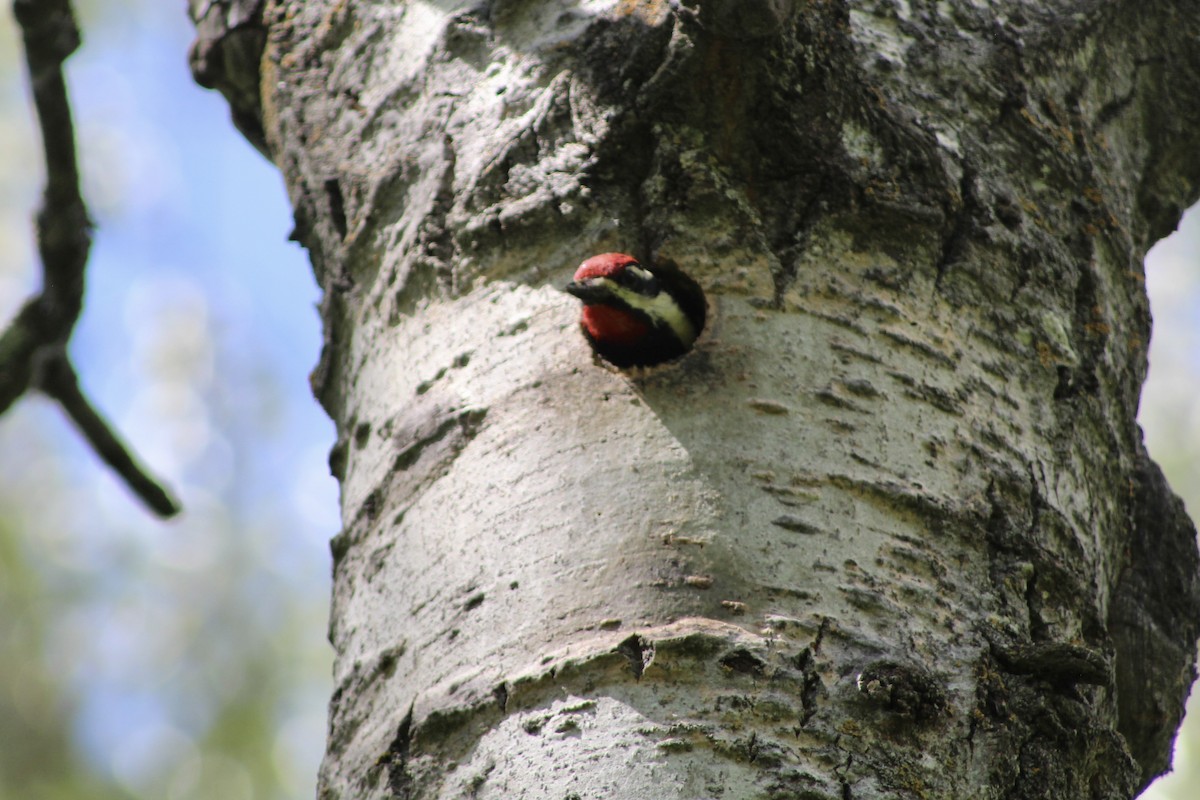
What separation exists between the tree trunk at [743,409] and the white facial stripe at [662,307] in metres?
0.14

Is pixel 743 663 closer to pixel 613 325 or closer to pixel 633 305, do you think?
pixel 633 305

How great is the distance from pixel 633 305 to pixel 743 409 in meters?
0.47

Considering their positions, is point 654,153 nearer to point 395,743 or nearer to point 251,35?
point 395,743

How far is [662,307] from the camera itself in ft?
8.26

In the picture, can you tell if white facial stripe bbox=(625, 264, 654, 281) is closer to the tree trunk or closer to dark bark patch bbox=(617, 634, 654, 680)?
the tree trunk

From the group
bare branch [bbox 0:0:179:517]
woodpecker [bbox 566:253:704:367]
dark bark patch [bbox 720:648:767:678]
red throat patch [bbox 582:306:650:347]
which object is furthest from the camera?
bare branch [bbox 0:0:179:517]

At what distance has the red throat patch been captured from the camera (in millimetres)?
2352

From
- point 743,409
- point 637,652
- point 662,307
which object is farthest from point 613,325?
point 637,652

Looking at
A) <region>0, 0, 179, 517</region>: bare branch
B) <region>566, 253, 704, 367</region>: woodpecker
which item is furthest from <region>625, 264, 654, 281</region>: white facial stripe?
<region>0, 0, 179, 517</region>: bare branch

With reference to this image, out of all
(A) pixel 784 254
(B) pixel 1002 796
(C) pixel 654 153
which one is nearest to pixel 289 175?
(C) pixel 654 153

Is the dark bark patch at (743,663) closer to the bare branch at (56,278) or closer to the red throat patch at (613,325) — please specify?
the red throat patch at (613,325)

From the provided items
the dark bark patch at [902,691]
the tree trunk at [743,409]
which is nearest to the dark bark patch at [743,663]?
the tree trunk at [743,409]

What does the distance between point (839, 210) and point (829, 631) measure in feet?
2.54

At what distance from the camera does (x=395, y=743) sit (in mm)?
1934
